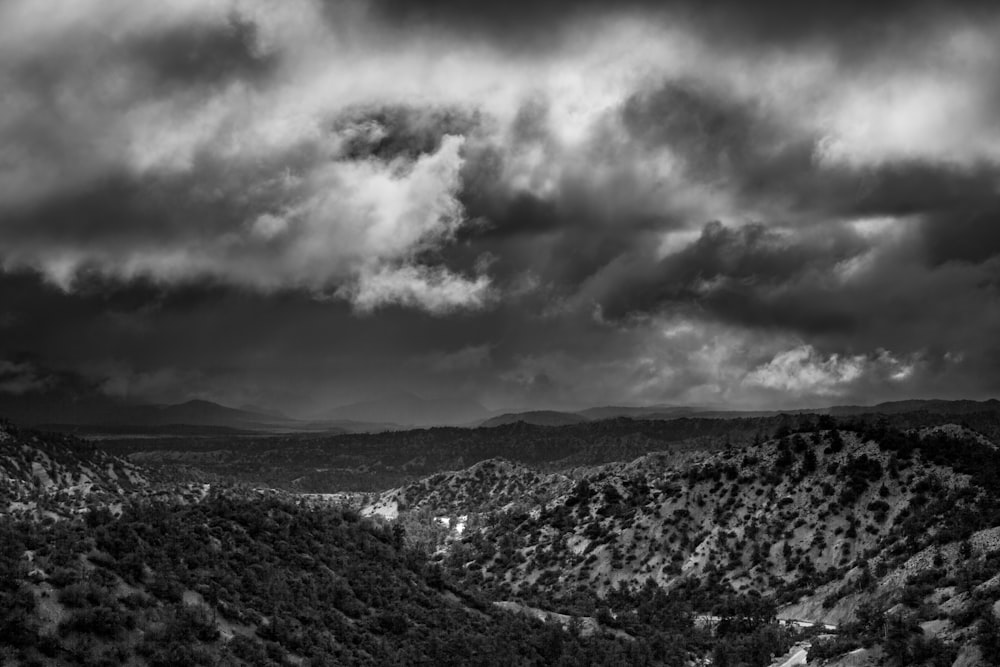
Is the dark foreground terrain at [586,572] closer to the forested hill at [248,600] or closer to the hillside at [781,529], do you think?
the forested hill at [248,600]

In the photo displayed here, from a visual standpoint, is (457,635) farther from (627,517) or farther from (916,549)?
(627,517)

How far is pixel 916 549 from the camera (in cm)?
9125

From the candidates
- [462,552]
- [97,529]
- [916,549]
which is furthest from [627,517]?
[97,529]

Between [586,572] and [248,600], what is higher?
[248,600]

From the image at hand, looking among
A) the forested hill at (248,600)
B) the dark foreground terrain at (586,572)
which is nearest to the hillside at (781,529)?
the dark foreground terrain at (586,572)

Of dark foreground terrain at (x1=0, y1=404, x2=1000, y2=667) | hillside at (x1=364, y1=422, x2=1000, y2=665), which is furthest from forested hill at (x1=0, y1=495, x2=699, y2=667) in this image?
hillside at (x1=364, y1=422, x2=1000, y2=665)

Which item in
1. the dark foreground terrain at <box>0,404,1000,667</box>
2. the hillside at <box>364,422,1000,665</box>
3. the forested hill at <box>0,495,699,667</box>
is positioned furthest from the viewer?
the hillside at <box>364,422,1000,665</box>

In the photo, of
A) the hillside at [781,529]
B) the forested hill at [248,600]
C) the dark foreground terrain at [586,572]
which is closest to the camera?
the forested hill at [248,600]

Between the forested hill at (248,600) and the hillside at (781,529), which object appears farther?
the hillside at (781,529)

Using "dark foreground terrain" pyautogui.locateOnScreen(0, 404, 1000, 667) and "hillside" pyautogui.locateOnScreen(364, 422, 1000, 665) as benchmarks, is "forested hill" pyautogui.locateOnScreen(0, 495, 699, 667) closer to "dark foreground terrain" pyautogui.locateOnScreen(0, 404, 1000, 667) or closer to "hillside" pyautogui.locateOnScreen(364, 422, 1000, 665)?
"dark foreground terrain" pyautogui.locateOnScreen(0, 404, 1000, 667)

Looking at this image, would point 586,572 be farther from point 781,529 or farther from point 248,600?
point 248,600

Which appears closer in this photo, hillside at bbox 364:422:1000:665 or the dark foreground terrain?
the dark foreground terrain

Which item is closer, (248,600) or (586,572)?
(248,600)

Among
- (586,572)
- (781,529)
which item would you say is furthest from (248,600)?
(781,529)
